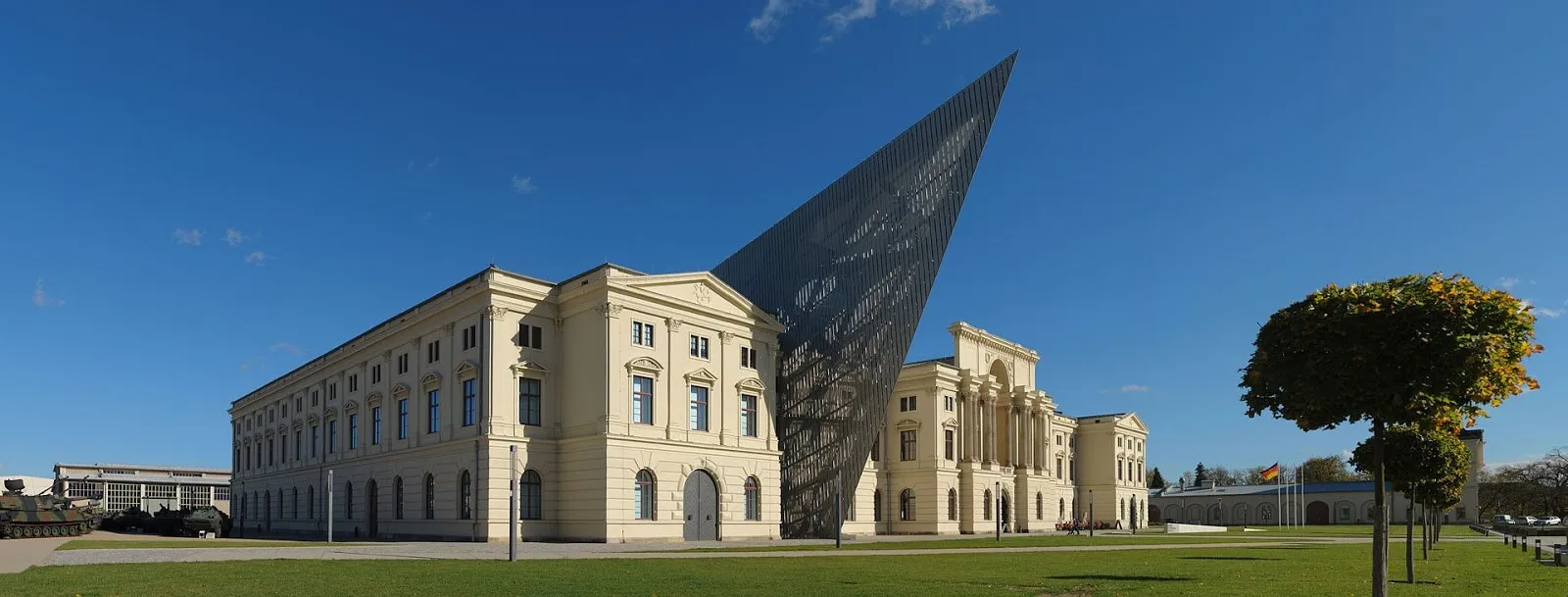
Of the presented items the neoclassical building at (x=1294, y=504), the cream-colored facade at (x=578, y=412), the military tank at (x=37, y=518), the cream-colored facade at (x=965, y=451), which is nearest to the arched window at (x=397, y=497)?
the cream-colored facade at (x=578, y=412)

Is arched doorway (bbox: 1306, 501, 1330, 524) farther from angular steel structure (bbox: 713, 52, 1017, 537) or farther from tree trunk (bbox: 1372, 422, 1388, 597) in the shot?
tree trunk (bbox: 1372, 422, 1388, 597)

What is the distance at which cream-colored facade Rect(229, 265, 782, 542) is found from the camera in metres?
48.2

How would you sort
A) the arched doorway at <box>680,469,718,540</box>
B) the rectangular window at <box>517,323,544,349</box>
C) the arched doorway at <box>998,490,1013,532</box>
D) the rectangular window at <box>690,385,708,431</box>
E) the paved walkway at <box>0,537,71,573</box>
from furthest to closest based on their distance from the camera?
the arched doorway at <box>998,490,1013,532</box>, the rectangular window at <box>690,385,708,431</box>, the arched doorway at <box>680,469,718,540</box>, the rectangular window at <box>517,323,544,349</box>, the paved walkway at <box>0,537,71,573</box>

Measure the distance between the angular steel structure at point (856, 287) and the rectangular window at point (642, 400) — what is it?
459 inches

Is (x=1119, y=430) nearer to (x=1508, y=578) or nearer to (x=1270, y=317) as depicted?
(x=1508, y=578)

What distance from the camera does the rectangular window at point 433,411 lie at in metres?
52.5

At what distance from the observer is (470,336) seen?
5025 cm

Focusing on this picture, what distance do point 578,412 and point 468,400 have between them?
16.7ft

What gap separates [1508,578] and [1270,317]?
11086 mm

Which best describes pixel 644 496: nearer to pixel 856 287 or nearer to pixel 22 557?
pixel 856 287

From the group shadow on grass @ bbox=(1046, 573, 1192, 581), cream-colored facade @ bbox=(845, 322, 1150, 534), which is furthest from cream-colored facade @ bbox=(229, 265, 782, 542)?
shadow on grass @ bbox=(1046, 573, 1192, 581)

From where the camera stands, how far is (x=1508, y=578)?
24.6 meters

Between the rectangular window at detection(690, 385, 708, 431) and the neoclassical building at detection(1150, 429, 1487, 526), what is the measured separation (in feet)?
308

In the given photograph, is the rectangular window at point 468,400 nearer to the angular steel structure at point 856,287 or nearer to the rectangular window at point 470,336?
the rectangular window at point 470,336
